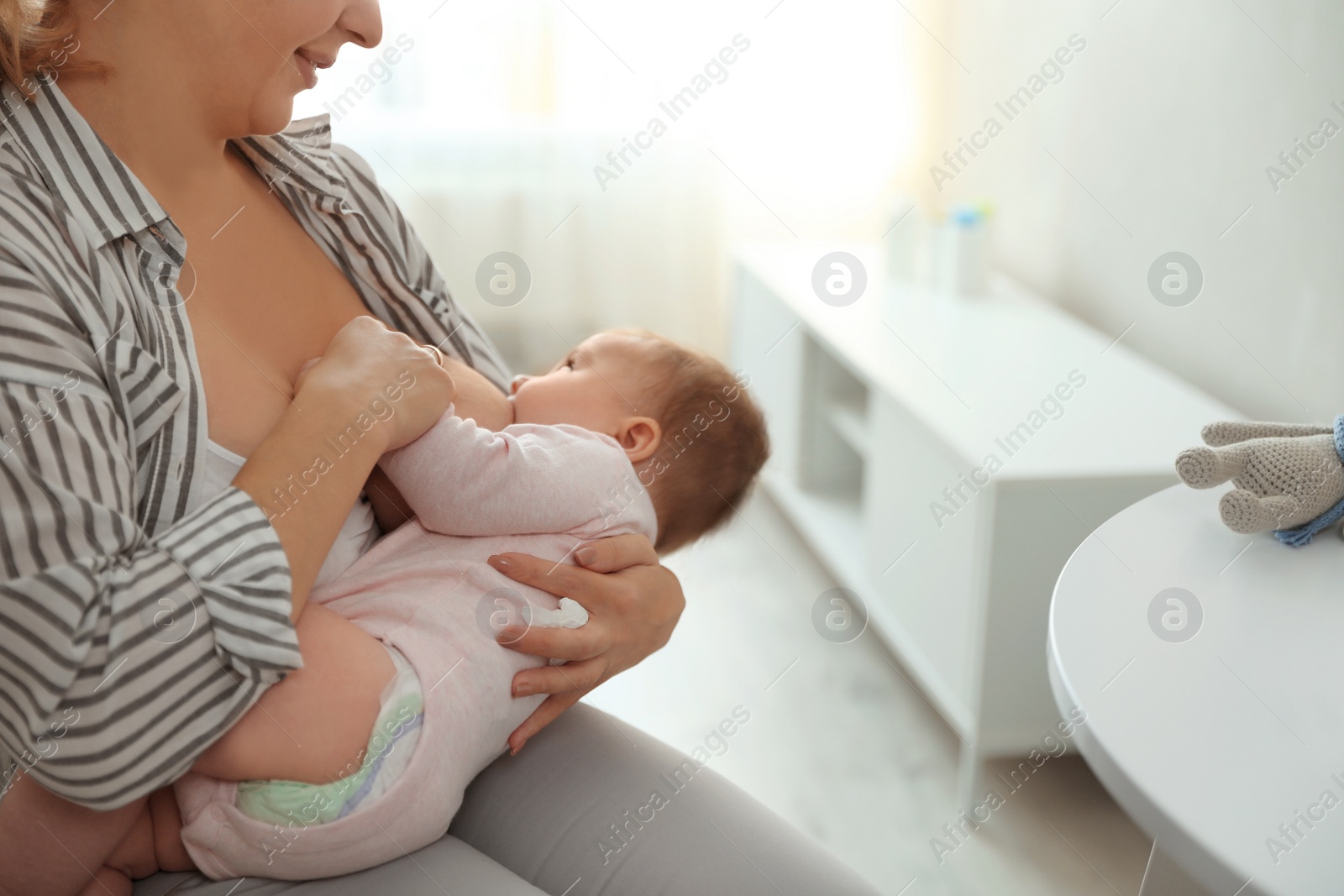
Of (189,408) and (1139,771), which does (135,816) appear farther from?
(1139,771)

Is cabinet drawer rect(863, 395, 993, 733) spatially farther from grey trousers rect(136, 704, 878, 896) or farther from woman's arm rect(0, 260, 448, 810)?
woman's arm rect(0, 260, 448, 810)

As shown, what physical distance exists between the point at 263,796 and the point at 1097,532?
733mm

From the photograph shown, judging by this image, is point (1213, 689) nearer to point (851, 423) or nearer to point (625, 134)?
point (851, 423)

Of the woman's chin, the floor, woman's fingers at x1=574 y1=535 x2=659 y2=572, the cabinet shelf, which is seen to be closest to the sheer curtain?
the cabinet shelf

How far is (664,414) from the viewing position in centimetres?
119

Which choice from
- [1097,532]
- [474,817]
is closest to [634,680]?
[474,817]

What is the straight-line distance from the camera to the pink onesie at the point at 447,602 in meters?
0.85

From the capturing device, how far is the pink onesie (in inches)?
Answer: 33.6

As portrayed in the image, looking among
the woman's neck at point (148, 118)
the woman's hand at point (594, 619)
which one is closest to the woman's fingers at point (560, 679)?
the woman's hand at point (594, 619)

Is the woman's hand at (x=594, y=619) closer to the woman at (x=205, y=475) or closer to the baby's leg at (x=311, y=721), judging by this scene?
the woman at (x=205, y=475)

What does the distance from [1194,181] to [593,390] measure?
1.42 meters

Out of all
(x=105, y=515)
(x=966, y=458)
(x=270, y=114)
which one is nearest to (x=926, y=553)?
(x=966, y=458)

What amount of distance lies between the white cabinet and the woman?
0.78 meters

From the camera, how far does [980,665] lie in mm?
1732
